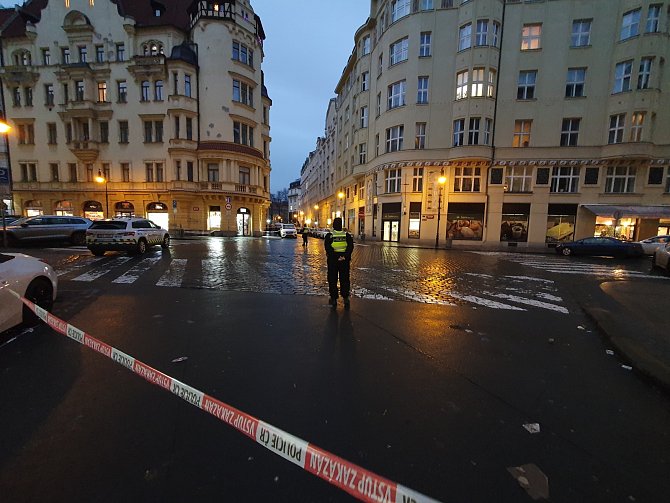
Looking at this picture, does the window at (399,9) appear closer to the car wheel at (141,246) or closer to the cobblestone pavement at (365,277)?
the cobblestone pavement at (365,277)

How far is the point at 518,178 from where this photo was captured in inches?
1059

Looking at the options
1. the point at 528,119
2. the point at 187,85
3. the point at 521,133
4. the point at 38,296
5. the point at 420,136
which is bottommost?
the point at 38,296

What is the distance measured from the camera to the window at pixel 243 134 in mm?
34156

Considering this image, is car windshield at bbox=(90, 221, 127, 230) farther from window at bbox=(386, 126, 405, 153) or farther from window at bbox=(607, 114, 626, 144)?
window at bbox=(607, 114, 626, 144)

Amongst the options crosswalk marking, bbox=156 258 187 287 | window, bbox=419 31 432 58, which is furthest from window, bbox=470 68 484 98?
crosswalk marking, bbox=156 258 187 287

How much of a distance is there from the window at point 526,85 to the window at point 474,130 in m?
4.15

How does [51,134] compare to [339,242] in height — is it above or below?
above

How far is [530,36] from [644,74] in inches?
357

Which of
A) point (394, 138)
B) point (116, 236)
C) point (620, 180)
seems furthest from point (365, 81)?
point (116, 236)

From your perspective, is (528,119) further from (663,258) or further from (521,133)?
(663,258)

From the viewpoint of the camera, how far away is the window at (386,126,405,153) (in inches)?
1129

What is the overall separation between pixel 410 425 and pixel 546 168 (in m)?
30.8

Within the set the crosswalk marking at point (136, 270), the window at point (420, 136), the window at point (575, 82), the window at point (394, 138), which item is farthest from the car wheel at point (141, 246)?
the window at point (575, 82)

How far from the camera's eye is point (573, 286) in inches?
364
